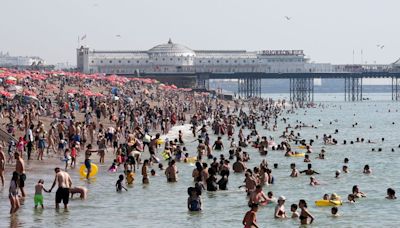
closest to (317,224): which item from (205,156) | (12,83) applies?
A: (205,156)

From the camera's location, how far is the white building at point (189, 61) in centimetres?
18500

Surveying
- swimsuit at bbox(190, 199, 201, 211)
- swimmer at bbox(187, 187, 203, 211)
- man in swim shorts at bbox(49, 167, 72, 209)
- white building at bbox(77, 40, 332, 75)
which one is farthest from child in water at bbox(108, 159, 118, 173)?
white building at bbox(77, 40, 332, 75)

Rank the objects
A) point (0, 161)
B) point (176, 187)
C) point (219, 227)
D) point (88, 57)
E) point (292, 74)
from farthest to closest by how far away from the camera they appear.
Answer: point (88, 57) < point (292, 74) < point (176, 187) < point (0, 161) < point (219, 227)

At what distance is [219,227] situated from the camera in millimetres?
26500

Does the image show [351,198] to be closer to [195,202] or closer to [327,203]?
[327,203]

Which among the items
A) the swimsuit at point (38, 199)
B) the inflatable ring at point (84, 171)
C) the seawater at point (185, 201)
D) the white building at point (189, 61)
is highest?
the white building at point (189, 61)

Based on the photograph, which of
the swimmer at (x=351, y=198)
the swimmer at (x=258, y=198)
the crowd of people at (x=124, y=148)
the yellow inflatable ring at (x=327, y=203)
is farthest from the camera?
the swimmer at (x=351, y=198)

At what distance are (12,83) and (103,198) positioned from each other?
40.3 metres

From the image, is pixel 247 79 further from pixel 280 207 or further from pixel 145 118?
pixel 280 207

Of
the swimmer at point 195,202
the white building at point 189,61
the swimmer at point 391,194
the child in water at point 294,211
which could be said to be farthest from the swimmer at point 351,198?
the white building at point 189,61

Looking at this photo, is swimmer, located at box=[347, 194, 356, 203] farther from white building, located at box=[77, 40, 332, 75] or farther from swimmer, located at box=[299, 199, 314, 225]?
white building, located at box=[77, 40, 332, 75]

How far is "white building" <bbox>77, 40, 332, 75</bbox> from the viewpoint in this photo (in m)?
185

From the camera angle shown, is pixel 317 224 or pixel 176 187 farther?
pixel 176 187

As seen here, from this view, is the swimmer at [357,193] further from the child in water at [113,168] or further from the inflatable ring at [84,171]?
the child in water at [113,168]
